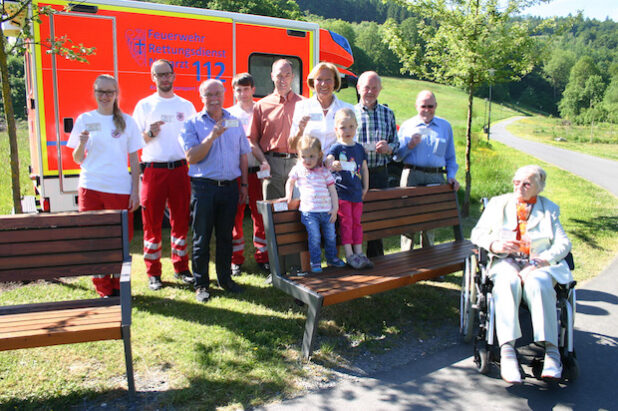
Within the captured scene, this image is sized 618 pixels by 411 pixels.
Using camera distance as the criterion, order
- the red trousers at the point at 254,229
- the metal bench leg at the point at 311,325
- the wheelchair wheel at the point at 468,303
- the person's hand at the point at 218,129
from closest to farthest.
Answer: the metal bench leg at the point at 311,325 → the wheelchair wheel at the point at 468,303 → the person's hand at the point at 218,129 → the red trousers at the point at 254,229

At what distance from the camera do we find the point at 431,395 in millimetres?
3268

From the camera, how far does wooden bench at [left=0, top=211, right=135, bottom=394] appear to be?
9.70 ft

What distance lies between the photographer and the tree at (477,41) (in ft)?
26.2

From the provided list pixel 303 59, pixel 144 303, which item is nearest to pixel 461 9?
pixel 303 59

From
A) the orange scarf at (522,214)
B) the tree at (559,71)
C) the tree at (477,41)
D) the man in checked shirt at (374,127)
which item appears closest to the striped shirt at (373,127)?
the man in checked shirt at (374,127)

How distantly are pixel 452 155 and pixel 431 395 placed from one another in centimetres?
281

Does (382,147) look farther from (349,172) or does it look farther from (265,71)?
(265,71)

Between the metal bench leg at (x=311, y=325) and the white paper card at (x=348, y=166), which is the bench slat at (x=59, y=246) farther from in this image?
the white paper card at (x=348, y=166)

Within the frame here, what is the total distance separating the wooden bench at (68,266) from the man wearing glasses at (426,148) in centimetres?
297

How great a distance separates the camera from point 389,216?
4.91m

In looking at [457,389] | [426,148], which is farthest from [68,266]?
[426,148]

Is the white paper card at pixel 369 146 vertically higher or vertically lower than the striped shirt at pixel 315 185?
higher

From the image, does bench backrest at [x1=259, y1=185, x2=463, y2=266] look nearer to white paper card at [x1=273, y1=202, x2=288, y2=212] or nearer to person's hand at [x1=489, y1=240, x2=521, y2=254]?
white paper card at [x1=273, y1=202, x2=288, y2=212]

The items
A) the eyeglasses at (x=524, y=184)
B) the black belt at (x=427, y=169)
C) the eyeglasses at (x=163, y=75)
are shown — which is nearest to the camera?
the eyeglasses at (x=524, y=184)
